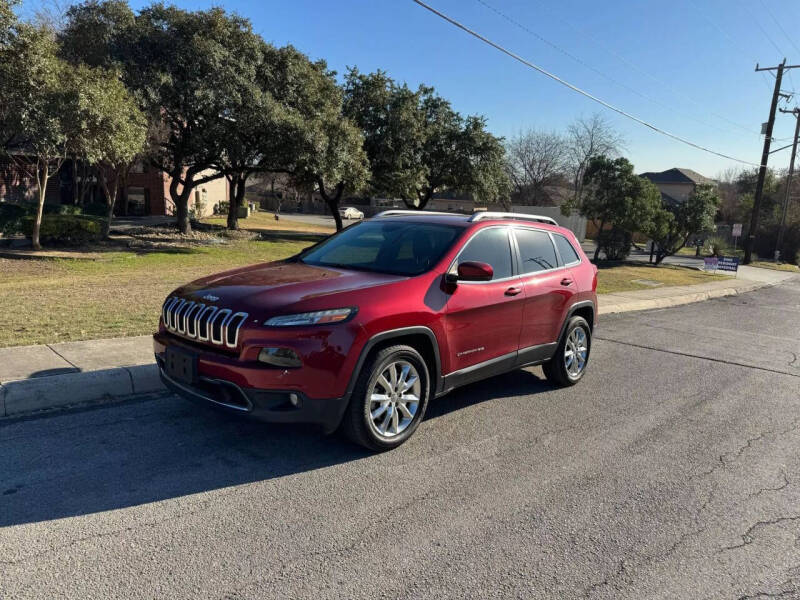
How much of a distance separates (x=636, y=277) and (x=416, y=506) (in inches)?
733

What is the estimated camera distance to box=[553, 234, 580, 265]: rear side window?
621 cm

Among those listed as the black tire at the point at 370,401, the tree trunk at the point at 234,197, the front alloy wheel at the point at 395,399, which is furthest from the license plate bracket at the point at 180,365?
the tree trunk at the point at 234,197

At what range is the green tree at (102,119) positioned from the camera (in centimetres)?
1269

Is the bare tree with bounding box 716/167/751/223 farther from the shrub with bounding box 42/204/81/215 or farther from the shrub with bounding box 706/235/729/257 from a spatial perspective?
the shrub with bounding box 42/204/81/215

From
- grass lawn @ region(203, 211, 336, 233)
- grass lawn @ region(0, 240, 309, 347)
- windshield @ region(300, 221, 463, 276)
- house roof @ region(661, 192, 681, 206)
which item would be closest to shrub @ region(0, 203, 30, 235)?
grass lawn @ region(0, 240, 309, 347)

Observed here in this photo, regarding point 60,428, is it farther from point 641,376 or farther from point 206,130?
point 206,130

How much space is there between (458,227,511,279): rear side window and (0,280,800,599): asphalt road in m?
1.36

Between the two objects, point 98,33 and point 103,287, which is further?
point 98,33

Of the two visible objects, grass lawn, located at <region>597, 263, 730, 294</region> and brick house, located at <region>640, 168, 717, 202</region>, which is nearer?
grass lawn, located at <region>597, 263, 730, 294</region>

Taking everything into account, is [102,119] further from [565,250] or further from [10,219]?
[565,250]

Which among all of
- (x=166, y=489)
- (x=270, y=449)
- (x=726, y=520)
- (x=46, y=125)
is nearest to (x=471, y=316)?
(x=270, y=449)

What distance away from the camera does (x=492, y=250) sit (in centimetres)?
520

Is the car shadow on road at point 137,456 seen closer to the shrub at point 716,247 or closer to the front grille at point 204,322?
the front grille at point 204,322

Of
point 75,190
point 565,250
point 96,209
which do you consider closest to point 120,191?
point 75,190
